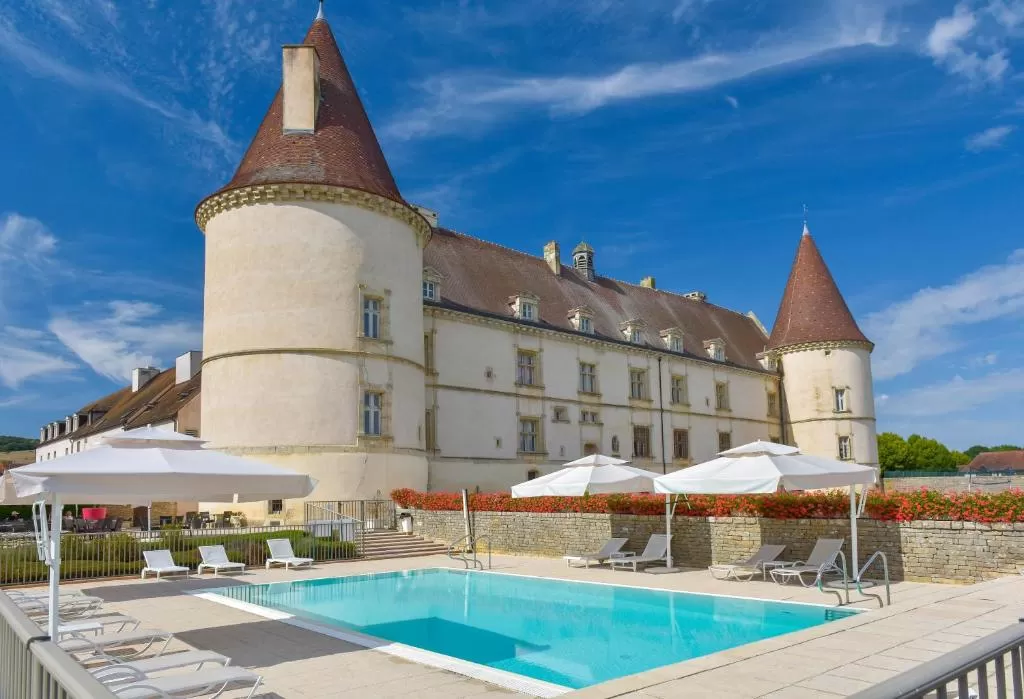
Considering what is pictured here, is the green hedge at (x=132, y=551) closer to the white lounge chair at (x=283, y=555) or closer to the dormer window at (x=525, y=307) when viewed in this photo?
the white lounge chair at (x=283, y=555)

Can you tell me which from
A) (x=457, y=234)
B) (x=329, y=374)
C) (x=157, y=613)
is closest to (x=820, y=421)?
(x=457, y=234)

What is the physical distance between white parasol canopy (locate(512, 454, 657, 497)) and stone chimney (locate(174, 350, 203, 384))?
94.3ft

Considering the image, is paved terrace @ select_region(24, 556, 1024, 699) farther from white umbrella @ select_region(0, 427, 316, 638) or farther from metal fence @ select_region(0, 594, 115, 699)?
metal fence @ select_region(0, 594, 115, 699)

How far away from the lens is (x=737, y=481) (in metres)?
13.6

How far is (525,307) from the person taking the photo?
35656 mm

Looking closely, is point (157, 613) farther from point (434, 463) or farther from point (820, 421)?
Result: point (820, 421)

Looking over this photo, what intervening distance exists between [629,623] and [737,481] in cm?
330

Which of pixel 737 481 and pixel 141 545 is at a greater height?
pixel 737 481

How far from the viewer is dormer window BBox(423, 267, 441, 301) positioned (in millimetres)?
31891

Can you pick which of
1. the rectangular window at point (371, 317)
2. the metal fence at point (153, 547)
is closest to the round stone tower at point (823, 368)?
the rectangular window at point (371, 317)

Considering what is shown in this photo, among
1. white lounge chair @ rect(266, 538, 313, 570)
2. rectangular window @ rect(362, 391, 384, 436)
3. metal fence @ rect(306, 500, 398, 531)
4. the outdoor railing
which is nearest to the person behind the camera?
the outdoor railing

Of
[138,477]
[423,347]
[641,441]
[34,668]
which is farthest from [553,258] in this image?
[34,668]

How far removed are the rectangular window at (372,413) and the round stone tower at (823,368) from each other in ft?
91.0

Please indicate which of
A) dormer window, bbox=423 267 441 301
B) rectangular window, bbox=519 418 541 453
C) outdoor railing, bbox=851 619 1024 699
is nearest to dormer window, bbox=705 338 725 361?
rectangular window, bbox=519 418 541 453
